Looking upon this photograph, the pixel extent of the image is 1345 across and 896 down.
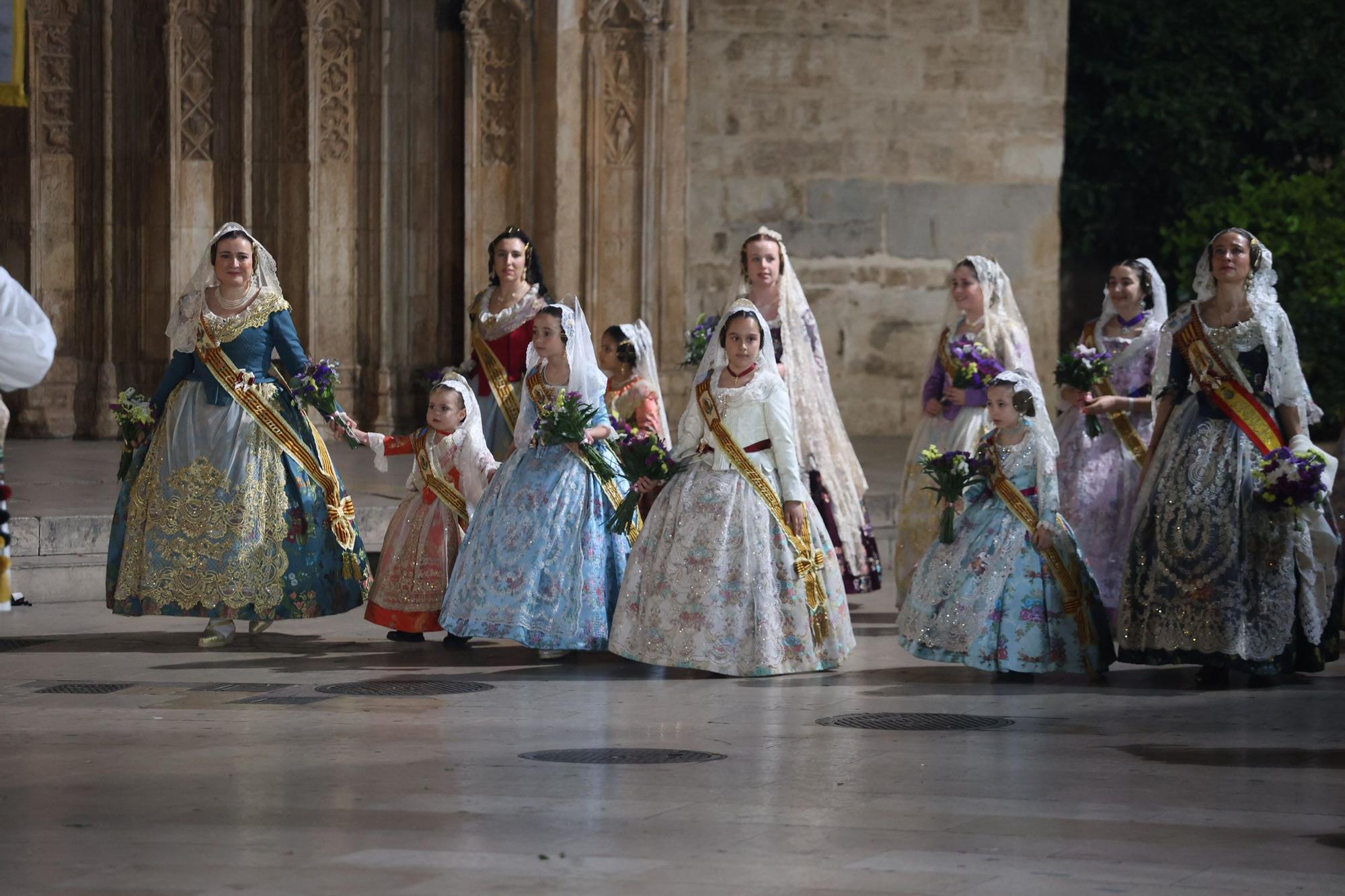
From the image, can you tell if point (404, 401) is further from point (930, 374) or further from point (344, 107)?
point (930, 374)

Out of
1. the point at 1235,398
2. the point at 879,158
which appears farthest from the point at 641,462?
the point at 879,158

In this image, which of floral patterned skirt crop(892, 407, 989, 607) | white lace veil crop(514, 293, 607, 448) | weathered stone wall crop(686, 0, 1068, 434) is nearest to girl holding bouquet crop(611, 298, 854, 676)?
white lace veil crop(514, 293, 607, 448)

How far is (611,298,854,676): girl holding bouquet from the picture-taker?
8.75m

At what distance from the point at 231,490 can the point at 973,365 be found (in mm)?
3426

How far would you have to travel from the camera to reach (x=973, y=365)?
412 inches

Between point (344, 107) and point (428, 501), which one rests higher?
point (344, 107)

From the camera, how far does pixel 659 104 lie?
634 inches

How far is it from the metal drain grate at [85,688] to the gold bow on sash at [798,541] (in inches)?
97.4

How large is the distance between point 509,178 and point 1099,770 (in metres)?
10.3

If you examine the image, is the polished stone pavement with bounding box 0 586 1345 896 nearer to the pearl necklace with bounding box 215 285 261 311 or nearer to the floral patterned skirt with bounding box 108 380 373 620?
the floral patterned skirt with bounding box 108 380 373 620

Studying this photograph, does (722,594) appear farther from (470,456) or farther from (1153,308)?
(1153,308)

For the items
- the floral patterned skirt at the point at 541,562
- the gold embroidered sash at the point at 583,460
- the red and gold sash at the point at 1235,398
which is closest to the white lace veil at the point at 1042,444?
the red and gold sash at the point at 1235,398

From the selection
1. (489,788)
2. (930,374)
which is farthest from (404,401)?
(489,788)

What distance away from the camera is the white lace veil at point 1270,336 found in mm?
8852
